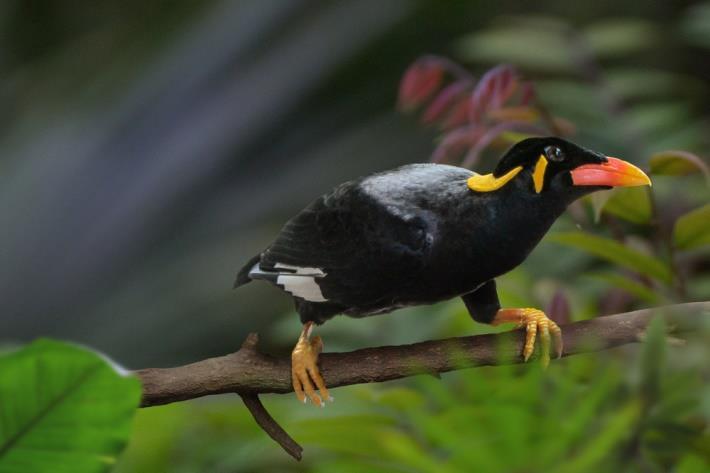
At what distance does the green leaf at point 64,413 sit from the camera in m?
0.30

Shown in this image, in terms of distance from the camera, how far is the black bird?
1.18 ft

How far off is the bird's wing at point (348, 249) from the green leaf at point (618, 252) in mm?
105

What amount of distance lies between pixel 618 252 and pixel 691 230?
34 millimetres

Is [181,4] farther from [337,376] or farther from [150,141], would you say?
[337,376]

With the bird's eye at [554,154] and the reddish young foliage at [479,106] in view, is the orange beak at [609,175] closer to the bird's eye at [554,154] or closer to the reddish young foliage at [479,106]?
the bird's eye at [554,154]

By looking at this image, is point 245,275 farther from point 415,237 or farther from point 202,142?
point 202,142

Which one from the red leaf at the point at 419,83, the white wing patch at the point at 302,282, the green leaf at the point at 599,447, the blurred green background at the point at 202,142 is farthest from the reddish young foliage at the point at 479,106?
the blurred green background at the point at 202,142

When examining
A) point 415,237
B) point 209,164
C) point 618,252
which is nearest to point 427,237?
point 415,237

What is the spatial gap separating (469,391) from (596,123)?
500 mm

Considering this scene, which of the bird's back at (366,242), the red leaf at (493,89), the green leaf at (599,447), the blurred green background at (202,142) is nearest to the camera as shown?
the green leaf at (599,447)

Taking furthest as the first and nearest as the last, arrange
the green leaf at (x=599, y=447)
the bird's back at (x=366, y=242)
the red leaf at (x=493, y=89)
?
the red leaf at (x=493, y=89) → the bird's back at (x=366, y=242) → the green leaf at (x=599, y=447)

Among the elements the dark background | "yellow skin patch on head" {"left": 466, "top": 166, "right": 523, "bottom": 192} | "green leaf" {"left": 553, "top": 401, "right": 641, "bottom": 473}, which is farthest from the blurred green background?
"green leaf" {"left": 553, "top": 401, "right": 641, "bottom": 473}

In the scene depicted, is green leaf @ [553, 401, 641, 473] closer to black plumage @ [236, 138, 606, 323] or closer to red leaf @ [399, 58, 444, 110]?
black plumage @ [236, 138, 606, 323]

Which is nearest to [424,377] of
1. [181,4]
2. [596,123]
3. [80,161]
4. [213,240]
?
[596,123]
